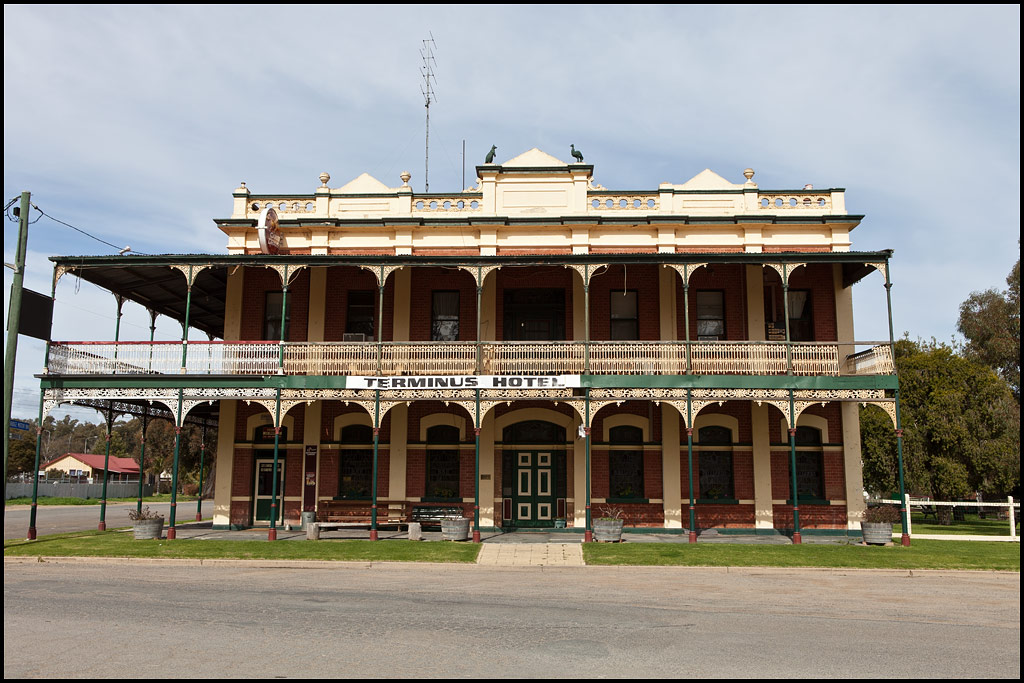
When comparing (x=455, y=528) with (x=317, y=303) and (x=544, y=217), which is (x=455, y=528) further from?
(x=544, y=217)

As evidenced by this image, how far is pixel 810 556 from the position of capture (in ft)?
50.9

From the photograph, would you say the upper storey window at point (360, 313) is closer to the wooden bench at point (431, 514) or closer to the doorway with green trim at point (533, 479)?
the doorway with green trim at point (533, 479)

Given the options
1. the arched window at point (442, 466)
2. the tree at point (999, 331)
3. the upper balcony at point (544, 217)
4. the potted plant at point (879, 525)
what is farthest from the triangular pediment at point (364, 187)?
the tree at point (999, 331)

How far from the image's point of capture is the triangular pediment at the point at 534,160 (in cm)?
2297

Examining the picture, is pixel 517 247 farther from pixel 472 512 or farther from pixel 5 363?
pixel 5 363

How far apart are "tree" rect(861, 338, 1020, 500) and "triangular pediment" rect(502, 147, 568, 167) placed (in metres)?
15.7

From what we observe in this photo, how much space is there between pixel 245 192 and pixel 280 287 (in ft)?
10.8

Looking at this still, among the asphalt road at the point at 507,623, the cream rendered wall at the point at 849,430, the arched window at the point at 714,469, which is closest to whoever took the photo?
the asphalt road at the point at 507,623

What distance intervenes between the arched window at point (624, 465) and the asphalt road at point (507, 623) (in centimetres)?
661

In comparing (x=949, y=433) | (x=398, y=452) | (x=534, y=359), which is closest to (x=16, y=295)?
(x=398, y=452)

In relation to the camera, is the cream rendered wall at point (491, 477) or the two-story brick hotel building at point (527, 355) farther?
the cream rendered wall at point (491, 477)

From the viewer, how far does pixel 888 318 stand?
18828mm

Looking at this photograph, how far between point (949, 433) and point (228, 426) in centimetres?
2380

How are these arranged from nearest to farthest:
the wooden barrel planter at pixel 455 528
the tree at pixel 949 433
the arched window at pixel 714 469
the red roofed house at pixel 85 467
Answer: the wooden barrel planter at pixel 455 528, the arched window at pixel 714 469, the tree at pixel 949 433, the red roofed house at pixel 85 467
